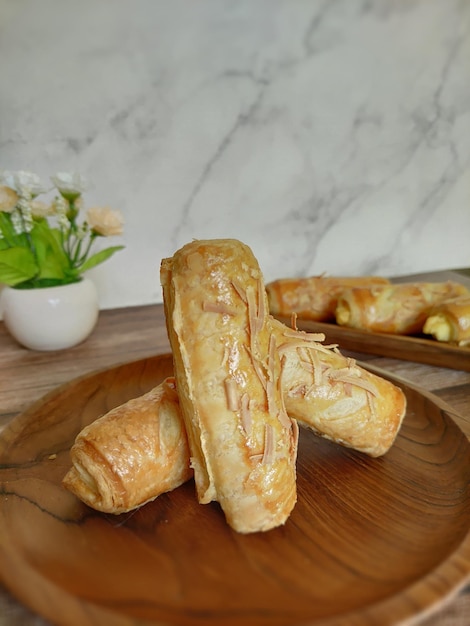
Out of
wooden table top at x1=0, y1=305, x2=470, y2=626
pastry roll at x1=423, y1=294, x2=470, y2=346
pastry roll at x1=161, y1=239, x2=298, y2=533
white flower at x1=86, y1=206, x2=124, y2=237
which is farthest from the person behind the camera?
white flower at x1=86, y1=206, x2=124, y2=237

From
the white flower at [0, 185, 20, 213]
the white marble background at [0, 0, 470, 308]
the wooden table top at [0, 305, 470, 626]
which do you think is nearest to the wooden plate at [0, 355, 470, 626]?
the wooden table top at [0, 305, 470, 626]

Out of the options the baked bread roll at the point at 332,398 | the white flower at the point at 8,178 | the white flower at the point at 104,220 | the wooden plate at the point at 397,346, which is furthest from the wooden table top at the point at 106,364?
the white flower at the point at 8,178

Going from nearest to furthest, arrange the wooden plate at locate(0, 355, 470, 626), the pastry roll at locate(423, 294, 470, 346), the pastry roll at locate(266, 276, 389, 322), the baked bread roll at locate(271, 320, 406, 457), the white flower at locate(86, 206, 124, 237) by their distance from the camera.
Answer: the wooden plate at locate(0, 355, 470, 626), the baked bread roll at locate(271, 320, 406, 457), the pastry roll at locate(423, 294, 470, 346), the white flower at locate(86, 206, 124, 237), the pastry roll at locate(266, 276, 389, 322)

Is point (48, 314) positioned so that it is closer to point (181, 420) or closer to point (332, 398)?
point (181, 420)

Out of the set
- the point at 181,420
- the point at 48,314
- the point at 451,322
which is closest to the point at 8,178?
the point at 48,314

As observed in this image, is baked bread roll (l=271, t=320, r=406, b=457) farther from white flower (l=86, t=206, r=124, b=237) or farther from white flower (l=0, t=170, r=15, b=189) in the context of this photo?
white flower (l=0, t=170, r=15, b=189)

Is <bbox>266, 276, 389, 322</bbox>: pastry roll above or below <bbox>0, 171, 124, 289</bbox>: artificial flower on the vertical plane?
below
